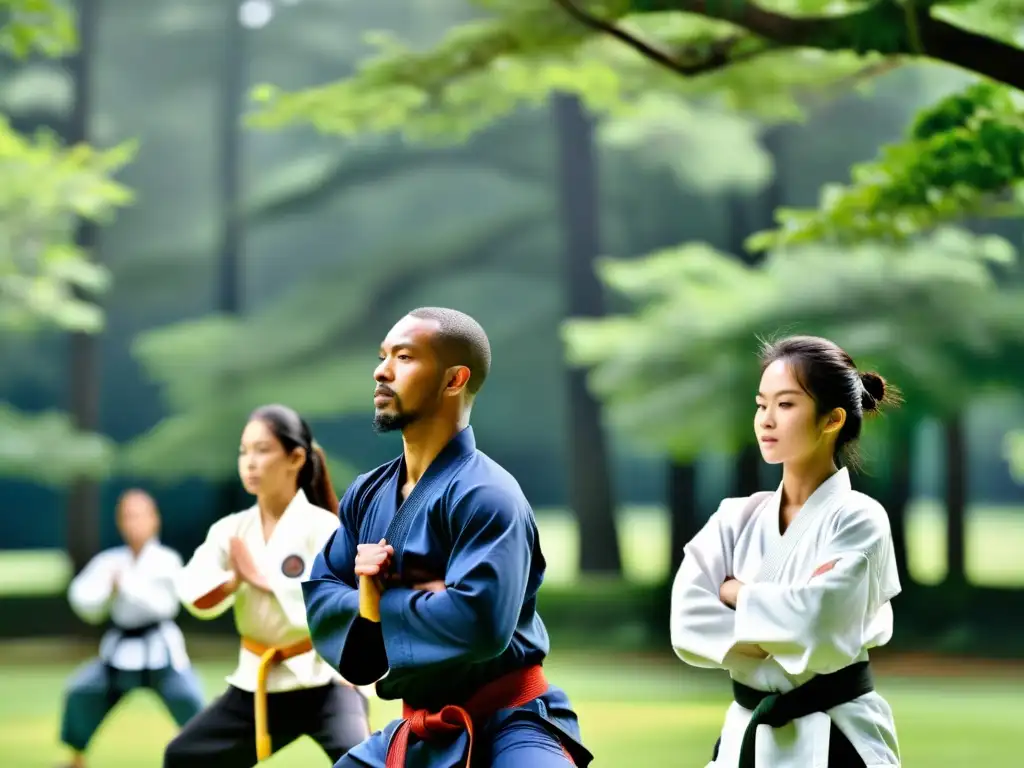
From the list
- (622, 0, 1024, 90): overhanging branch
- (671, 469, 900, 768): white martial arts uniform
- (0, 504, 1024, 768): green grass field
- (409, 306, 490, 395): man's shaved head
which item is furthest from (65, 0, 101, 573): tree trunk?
(671, 469, 900, 768): white martial arts uniform

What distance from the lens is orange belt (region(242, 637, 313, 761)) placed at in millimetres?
3342

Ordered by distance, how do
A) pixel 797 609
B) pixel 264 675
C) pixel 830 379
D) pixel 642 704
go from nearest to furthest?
1. pixel 797 609
2. pixel 830 379
3. pixel 264 675
4. pixel 642 704

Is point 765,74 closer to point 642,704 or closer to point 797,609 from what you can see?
point 642,704

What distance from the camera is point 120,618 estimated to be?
475 cm

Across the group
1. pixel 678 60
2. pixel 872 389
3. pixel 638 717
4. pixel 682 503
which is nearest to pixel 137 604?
pixel 678 60

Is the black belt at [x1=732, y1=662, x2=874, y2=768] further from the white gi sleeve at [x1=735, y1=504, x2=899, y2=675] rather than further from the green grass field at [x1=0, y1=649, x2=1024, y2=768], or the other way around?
the green grass field at [x1=0, y1=649, x2=1024, y2=768]

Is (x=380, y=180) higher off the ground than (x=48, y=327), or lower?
higher

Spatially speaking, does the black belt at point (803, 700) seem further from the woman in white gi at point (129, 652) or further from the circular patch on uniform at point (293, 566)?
the woman in white gi at point (129, 652)

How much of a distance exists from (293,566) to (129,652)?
5.13 feet

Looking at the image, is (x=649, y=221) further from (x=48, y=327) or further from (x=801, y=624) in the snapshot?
(x=801, y=624)

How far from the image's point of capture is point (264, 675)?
3.35 metres

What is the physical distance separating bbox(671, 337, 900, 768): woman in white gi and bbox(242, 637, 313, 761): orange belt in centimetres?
124

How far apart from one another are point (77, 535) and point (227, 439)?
4.24ft

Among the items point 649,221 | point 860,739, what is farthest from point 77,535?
point 860,739
